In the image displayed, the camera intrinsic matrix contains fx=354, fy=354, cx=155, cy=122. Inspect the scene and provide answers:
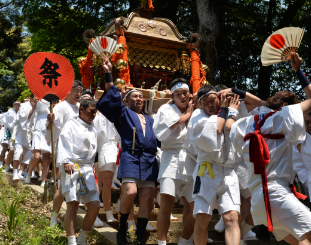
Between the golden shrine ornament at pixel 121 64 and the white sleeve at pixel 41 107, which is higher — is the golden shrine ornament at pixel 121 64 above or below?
above

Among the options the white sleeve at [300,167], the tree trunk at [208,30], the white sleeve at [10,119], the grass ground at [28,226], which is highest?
Answer: the tree trunk at [208,30]

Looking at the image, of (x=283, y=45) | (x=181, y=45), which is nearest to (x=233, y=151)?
(x=283, y=45)

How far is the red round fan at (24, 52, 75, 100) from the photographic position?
5668 mm

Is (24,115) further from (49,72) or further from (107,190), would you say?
(107,190)

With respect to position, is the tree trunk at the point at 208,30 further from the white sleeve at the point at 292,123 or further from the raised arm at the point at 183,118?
the white sleeve at the point at 292,123

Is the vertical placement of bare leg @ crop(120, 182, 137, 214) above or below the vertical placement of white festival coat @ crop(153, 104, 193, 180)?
below

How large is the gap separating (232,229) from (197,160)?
0.84 m

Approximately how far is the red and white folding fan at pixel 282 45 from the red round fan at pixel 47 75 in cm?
338

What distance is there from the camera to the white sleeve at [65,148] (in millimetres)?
4414

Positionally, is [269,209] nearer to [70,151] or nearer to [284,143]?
[284,143]

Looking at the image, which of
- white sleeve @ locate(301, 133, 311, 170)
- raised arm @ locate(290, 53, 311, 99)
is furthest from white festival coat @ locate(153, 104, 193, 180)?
white sleeve @ locate(301, 133, 311, 170)

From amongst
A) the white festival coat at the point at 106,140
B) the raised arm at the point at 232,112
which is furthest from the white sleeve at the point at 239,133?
the white festival coat at the point at 106,140

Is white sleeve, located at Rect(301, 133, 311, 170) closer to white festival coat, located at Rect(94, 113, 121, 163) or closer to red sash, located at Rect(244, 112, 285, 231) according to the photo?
red sash, located at Rect(244, 112, 285, 231)

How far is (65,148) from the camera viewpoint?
14.8 ft
